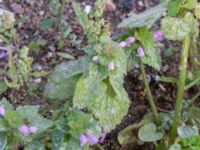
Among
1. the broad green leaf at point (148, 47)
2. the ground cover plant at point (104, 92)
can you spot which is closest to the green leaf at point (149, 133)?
the ground cover plant at point (104, 92)

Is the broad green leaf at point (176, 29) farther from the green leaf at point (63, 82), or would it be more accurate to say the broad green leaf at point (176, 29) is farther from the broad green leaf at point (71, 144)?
the broad green leaf at point (71, 144)

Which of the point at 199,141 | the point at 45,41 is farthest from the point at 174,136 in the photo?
the point at 45,41

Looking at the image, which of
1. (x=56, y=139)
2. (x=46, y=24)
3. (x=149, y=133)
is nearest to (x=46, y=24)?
(x=46, y=24)

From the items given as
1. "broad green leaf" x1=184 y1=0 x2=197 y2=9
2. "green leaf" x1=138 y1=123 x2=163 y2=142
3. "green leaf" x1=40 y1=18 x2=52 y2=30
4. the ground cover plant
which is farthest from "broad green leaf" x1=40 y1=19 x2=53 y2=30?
"broad green leaf" x1=184 y1=0 x2=197 y2=9

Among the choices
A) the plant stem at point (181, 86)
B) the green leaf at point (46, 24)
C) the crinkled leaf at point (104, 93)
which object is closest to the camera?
the crinkled leaf at point (104, 93)

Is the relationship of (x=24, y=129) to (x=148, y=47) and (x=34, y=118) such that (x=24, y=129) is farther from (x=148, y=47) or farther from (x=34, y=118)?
(x=148, y=47)

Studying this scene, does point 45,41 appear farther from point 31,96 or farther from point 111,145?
point 111,145
